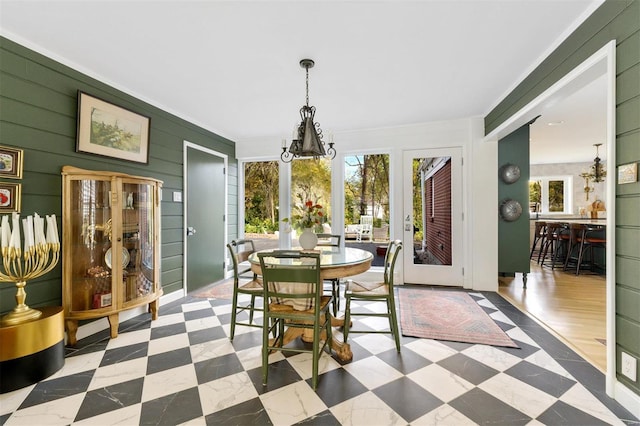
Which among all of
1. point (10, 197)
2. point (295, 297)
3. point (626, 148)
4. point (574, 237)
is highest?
point (626, 148)

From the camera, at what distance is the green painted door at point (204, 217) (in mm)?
4047

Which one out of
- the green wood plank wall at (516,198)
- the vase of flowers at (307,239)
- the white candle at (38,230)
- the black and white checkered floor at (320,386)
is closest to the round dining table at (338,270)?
the black and white checkered floor at (320,386)

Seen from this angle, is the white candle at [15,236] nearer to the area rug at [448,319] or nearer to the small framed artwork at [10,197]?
the small framed artwork at [10,197]

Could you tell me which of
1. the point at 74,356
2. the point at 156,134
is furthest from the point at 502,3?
the point at 74,356

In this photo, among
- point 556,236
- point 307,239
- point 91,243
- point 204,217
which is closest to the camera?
point 91,243

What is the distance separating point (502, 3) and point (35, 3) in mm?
2941

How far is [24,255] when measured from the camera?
2029 mm

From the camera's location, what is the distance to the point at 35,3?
6.07 ft

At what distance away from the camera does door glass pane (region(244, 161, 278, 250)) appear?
5333mm

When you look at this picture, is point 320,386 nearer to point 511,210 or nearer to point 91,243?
point 91,243

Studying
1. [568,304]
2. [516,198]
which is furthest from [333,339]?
[516,198]

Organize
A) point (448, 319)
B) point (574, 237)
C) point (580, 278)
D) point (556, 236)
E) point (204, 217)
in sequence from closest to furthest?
point (448, 319), point (204, 217), point (580, 278), point (574, 237), point (556, 236)

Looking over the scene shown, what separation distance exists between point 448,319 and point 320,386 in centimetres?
173

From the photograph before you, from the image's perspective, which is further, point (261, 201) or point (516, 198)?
point (261, 201)
